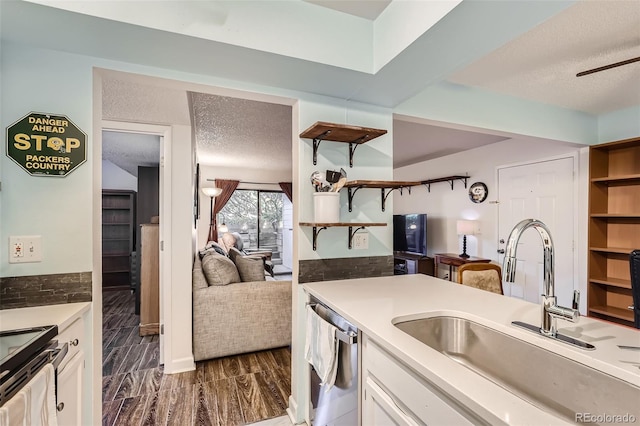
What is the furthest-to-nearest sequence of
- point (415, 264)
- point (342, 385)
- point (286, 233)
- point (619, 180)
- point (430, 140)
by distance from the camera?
point (286, 233), point (415, 264), point (430, 140), point (619, 180), point (342, 385)

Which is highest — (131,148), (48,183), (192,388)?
(131,148)

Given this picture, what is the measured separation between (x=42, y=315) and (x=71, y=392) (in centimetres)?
35

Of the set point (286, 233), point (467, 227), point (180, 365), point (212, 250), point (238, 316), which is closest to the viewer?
point (180, 365)

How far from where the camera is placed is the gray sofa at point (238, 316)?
268 cm

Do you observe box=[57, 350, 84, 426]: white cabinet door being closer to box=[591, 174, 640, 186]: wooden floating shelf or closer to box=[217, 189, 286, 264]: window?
box=[591, 174, 640, 186]: wooden floating shelf

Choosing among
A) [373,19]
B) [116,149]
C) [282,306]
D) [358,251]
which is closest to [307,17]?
[373,19]

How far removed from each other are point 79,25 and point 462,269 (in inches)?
108

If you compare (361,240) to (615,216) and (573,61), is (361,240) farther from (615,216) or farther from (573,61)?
(615,216)

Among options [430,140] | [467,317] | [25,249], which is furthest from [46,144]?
[430,140]

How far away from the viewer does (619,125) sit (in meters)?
3.08

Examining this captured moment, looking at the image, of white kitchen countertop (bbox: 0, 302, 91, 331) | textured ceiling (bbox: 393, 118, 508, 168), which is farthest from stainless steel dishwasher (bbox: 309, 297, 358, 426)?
textured ceiling (bbox: 393, 118, 508, 168)

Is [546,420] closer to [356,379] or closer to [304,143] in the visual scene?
[356,379]

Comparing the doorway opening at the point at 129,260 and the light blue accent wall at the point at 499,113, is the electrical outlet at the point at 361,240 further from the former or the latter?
the doorway opening at the point at 129,260

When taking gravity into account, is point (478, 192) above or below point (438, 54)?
below
